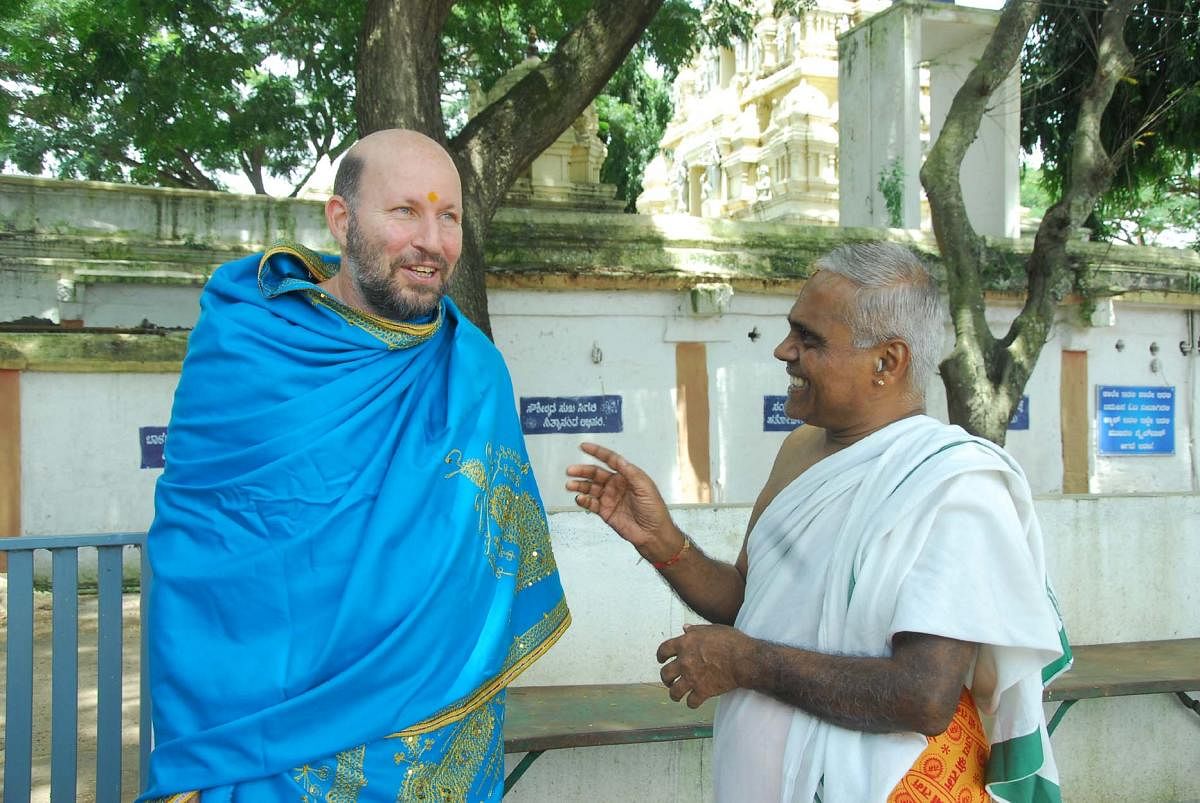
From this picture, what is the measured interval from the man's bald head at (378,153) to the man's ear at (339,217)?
0.01m

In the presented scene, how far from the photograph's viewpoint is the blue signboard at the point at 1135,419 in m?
10.3

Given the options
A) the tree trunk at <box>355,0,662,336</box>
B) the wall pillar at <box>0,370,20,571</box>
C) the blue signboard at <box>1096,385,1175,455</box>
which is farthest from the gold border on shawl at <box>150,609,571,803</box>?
the blue signboard at <box>1096,385,1175,455</box>

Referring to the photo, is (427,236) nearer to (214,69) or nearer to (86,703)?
(86,703)

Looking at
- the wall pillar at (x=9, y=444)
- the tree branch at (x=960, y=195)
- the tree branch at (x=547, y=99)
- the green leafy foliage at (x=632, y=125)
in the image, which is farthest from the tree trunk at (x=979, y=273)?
the green leafy foliage at (x=632, y=125)

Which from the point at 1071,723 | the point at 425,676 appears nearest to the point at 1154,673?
the point at 1071,723

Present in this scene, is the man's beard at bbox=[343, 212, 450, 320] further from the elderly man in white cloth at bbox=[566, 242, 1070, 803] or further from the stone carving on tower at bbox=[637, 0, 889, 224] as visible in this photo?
the stone carving on tower at bbox=[637, 0, 889, 224]

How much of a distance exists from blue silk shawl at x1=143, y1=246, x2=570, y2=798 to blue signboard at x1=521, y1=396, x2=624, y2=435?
6118 mm

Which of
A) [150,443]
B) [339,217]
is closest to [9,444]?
[150,443]

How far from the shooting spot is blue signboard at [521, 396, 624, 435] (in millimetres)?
8273

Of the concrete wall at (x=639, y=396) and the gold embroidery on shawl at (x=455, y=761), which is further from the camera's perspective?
the concrete wall at (x=639, y=396)

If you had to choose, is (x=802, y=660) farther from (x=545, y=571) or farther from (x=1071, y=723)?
(x=1071, y=723)

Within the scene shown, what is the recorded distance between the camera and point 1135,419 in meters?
10.5

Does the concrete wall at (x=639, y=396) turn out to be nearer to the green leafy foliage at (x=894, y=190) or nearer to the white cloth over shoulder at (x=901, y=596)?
the green leafy foliage at (x=894, y=190)

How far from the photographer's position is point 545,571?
2.15m
